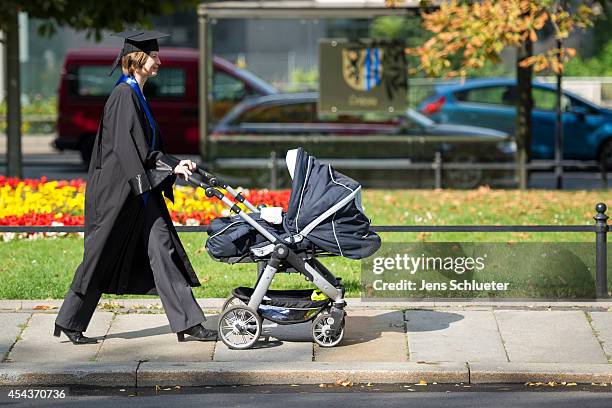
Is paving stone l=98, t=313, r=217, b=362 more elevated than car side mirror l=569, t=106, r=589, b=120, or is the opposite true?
car side mirror l=569, t=106, r=589, b=120

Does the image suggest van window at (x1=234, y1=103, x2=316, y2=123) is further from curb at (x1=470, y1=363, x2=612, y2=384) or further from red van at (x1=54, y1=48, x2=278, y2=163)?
curb at (x1=470, y1=363, x2=612, y2=384)

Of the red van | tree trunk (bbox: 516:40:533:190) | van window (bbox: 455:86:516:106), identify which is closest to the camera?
tree trunk (bbox: 516:40:533:190)

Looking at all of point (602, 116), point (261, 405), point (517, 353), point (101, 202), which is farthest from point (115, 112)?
point (602, 116)

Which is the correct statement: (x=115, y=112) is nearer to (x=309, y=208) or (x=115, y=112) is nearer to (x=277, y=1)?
(x=309, y=208)

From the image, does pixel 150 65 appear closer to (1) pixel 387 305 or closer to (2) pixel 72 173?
(1) pixel 387 305

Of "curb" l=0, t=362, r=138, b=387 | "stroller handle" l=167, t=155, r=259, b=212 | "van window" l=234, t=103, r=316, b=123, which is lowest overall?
"curb" l=0, t=362, r=138, b=387

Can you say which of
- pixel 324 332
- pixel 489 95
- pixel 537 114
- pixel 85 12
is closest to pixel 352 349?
pixel 324 332

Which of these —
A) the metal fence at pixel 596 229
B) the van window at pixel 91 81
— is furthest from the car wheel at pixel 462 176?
the metal fence at pixel 596 229

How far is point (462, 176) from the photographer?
18719mm

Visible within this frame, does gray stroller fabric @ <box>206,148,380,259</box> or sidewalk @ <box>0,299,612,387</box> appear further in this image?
gray stroller fabric @ <box>206,148,380,259</box>

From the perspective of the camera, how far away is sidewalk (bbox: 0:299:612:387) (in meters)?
7.92

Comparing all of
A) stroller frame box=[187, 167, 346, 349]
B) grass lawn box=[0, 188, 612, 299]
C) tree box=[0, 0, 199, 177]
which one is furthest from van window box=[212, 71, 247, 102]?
stroller frame box=[187, 167, 346, 349]

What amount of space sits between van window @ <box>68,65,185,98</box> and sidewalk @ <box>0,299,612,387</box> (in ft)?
46.7

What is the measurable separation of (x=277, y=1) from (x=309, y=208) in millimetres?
10857
